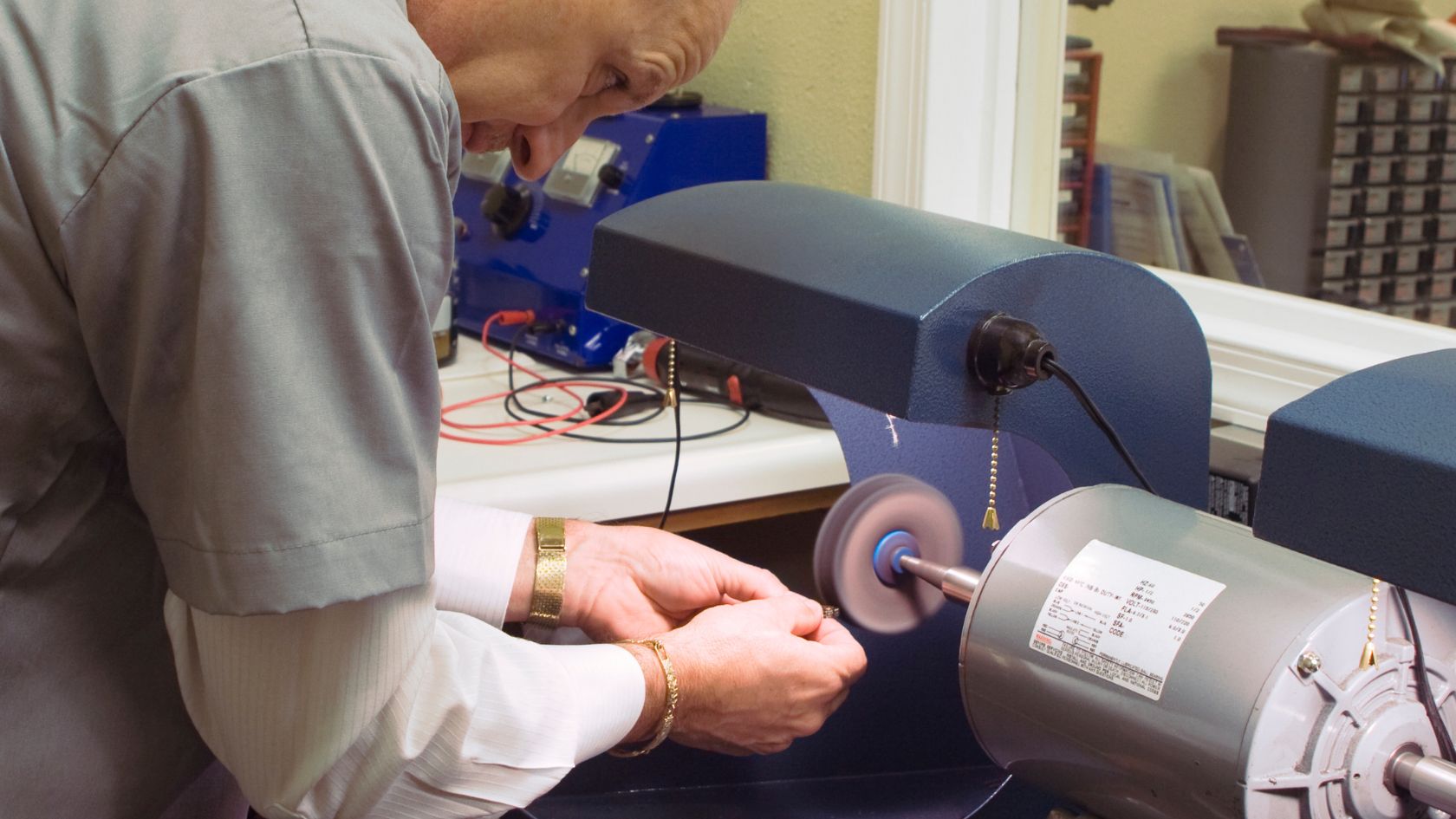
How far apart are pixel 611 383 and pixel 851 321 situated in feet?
3.01

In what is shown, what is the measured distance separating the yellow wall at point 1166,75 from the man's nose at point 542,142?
1165mm

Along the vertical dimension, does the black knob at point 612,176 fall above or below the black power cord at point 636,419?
above

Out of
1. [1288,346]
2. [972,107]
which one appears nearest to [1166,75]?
[972,107]

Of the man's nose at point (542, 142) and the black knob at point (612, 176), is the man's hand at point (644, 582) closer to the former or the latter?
the man's nose at point (542, 142)

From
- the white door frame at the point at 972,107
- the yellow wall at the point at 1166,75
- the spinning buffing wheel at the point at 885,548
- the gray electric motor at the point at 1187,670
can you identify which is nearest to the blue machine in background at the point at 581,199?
the white door frame at the point at 972,107

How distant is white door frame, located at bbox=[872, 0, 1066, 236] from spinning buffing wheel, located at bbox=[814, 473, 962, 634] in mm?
755

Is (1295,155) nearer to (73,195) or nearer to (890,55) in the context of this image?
(890,55)

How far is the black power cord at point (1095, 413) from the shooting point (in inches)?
31.7

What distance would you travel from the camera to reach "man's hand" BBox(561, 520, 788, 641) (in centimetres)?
112

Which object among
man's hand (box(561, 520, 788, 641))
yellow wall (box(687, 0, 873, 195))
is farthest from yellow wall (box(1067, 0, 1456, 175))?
man's hand (box(561, 520, 788, 641))

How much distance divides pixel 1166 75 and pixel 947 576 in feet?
4.03

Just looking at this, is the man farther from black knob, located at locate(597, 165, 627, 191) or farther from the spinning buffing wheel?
black knob, located at locate(597, 165, 627, 191)

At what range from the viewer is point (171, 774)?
31.3 inches

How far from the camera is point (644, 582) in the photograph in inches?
44.8
